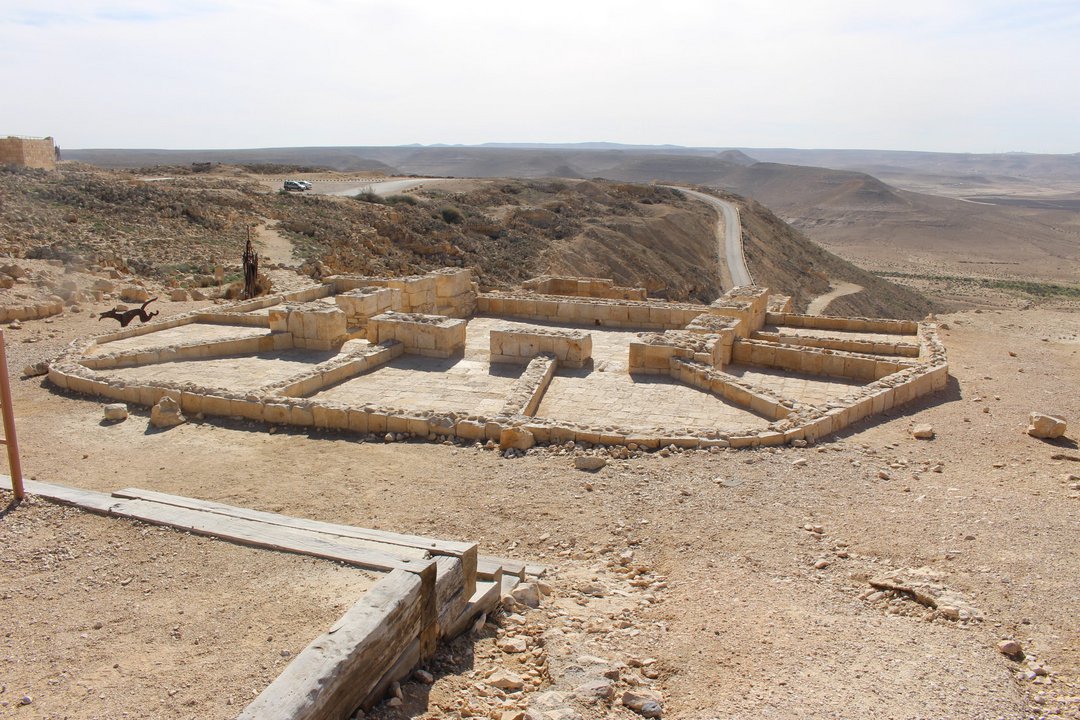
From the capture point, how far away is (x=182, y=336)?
13.7m

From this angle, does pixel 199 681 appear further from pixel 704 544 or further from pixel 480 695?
pixel 704 544

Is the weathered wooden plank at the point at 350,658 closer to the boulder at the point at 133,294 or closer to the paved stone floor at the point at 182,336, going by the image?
the paved stone floor at the point at 182,336

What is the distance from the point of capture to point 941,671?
4.43 meters

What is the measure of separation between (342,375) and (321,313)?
1912mm

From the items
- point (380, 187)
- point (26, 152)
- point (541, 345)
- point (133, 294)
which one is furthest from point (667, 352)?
point (380, 187)

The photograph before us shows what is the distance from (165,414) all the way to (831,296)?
33279mm

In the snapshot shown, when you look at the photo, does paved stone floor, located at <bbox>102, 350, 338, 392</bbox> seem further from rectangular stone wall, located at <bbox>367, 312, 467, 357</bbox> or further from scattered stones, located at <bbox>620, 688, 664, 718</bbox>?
scattered stones, located at <bbox>620, 688, 664, 718</bbox>

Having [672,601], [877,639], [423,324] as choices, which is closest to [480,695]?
[672,601]

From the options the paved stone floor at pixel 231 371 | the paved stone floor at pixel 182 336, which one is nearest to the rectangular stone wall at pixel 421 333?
the paved stone floor at pixel 231 371

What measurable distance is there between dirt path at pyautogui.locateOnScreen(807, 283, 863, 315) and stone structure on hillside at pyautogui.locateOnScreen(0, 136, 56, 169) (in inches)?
1350

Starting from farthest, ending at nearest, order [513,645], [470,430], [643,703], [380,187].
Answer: [380,187] < [470,430] < [513,645] < [643,703]

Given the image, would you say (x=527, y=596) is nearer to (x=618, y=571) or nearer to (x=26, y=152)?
(x=618, y=571)

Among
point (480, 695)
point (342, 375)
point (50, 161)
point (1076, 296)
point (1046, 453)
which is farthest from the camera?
point (1076, 296)

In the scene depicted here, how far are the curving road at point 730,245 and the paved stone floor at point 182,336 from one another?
25698 millimetres
